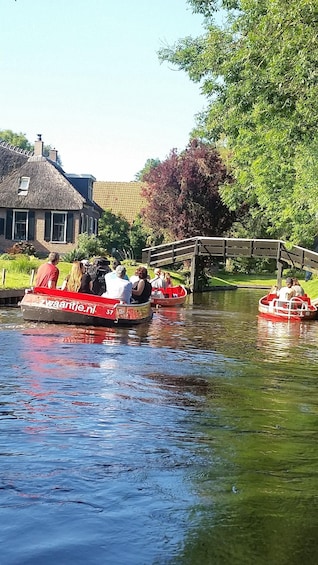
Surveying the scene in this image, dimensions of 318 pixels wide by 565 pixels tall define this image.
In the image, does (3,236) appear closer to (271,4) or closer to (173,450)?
(271,4)

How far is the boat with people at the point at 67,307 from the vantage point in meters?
19.6

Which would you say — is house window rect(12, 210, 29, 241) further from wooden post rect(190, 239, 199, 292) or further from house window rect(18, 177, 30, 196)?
wooden post rect(190, 239, 199, 292)

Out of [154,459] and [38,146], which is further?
[38,146]

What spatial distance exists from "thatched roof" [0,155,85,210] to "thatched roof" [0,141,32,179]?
39 cm

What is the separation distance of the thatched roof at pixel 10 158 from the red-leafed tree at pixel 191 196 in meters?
9.09

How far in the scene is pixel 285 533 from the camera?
6.21 meters

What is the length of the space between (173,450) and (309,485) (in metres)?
1.54

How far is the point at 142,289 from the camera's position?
22.5 m

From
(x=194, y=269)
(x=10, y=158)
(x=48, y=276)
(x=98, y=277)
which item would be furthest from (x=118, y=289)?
(x=10, y=158)

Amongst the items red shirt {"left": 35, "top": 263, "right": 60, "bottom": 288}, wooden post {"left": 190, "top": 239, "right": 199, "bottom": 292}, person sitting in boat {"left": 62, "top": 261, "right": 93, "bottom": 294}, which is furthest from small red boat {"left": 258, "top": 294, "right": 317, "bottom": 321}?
wooden post {"left": 190, "top": 239, "right": 199, "bottom": 292}

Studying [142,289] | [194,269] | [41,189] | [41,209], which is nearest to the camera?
[142,289]

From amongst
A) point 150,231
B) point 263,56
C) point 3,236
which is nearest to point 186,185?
point 150,231

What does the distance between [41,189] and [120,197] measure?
1146 inches

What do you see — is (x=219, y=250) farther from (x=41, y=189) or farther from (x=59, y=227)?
(x=41, y=189)
